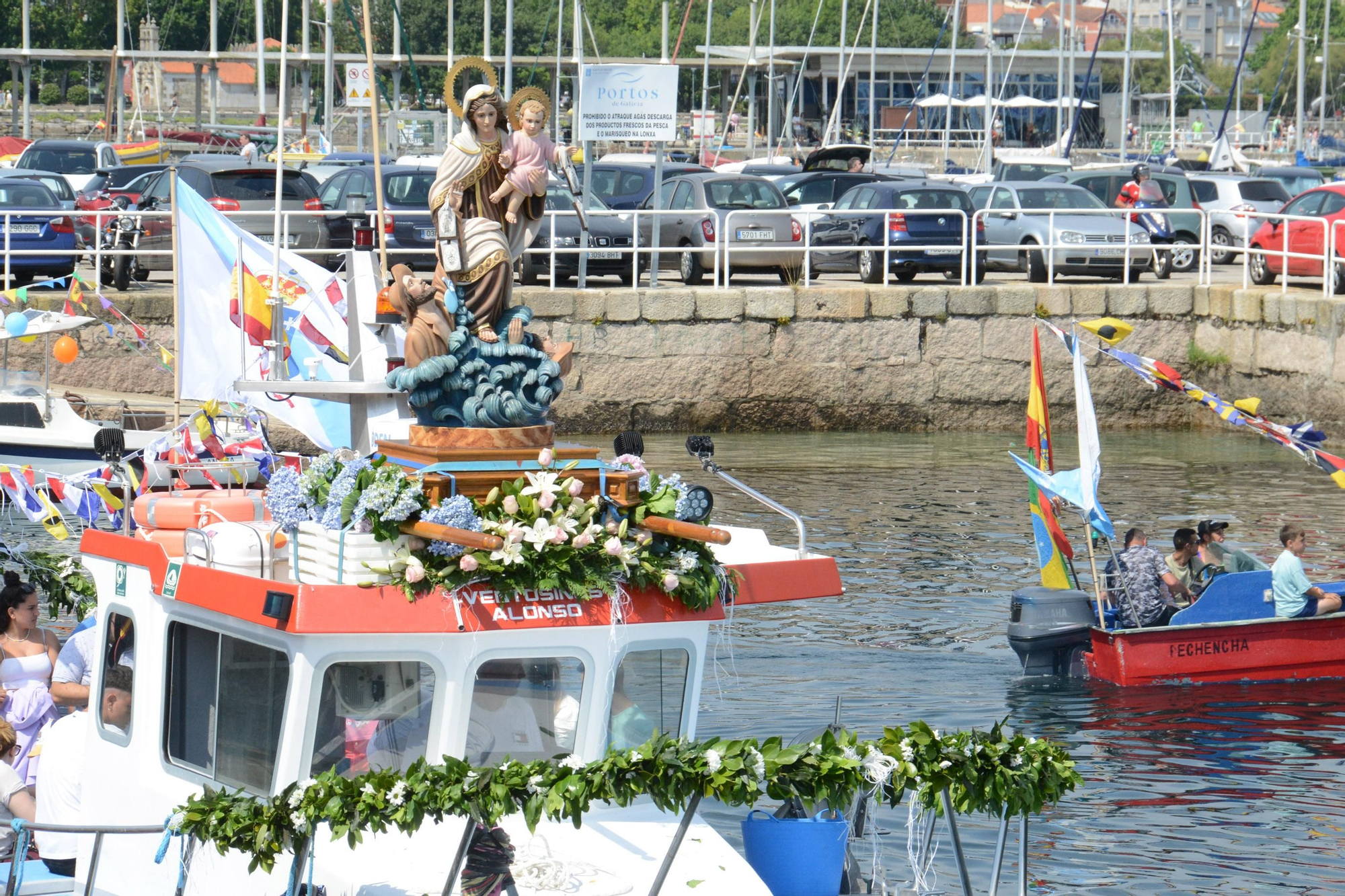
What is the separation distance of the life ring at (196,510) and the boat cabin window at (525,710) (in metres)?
1.61

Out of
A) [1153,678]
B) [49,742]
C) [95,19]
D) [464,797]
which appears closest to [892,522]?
[1153,678]

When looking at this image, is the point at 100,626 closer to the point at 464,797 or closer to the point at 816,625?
the point at 464,797

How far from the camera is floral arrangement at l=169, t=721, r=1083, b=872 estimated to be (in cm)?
590

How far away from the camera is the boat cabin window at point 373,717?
6.31 m

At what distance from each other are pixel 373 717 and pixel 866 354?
1764 cm

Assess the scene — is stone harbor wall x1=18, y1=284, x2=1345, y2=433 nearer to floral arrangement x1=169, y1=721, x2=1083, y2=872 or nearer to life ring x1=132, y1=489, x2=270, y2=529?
life ring x1=132, y1=489, x2=270, y2=529

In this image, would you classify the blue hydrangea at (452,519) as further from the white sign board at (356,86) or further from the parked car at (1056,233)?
the white sign board at (356,86)

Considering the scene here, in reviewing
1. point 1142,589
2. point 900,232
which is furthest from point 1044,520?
point 900,232

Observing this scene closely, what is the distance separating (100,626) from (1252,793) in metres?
7.08

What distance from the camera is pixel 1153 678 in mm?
13273

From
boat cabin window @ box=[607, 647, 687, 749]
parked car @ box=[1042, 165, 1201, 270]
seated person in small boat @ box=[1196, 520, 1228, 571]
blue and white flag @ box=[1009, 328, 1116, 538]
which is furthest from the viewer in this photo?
parked car @ box=[1042, 165, 1201, 270]

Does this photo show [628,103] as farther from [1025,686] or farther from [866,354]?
[1025,686]

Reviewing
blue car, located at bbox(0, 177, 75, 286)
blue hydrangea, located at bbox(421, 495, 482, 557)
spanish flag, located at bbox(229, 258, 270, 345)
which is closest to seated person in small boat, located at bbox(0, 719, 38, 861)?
blue hydrangea, located at bbox(421, 495, 482, 557)

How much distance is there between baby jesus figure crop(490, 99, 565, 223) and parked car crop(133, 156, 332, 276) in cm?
1601
